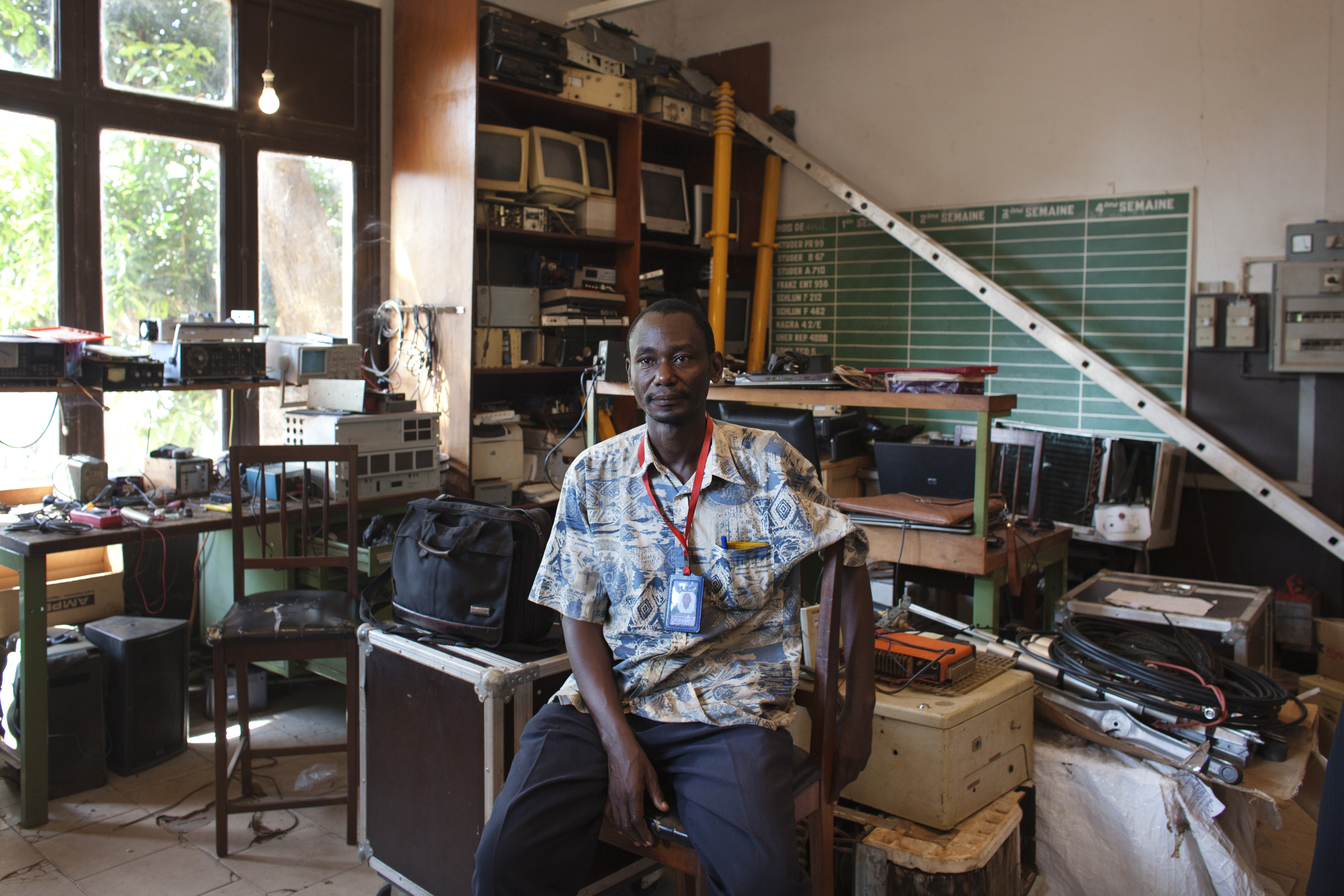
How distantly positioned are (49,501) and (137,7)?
6.14 feet

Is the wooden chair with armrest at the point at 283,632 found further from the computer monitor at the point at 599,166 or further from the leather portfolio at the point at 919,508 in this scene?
the computer monitor at the point at 599,166

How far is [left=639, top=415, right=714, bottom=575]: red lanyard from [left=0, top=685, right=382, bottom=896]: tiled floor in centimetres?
136

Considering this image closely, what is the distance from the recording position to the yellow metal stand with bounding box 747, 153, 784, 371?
16.0ft

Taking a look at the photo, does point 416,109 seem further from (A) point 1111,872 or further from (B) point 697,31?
(A) point 1111,872

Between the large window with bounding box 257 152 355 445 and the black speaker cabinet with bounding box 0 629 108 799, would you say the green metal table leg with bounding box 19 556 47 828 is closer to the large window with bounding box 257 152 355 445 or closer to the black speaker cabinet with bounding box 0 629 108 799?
the black speaker cabinet with bounding box 0 629 108 799

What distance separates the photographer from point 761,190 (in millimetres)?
5043

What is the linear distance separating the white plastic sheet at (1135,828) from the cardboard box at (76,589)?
2.96m

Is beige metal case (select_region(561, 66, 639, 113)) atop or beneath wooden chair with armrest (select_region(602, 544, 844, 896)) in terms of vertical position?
atop

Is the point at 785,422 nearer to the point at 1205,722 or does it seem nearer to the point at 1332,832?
the point at 1205,722

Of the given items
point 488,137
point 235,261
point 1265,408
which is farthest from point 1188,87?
point 235,261

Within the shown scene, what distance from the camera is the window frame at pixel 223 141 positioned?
338 cm

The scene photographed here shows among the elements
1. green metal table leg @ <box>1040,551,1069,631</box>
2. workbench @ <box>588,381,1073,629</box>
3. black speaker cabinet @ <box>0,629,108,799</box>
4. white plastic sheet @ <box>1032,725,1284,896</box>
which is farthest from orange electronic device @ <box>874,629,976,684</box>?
black speaker cabinet @ <box>0,629,108,799</box>

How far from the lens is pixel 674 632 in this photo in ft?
5.34

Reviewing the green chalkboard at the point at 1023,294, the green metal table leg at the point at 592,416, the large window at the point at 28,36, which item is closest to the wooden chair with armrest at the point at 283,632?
the green metal table leg at the point at 592,416
